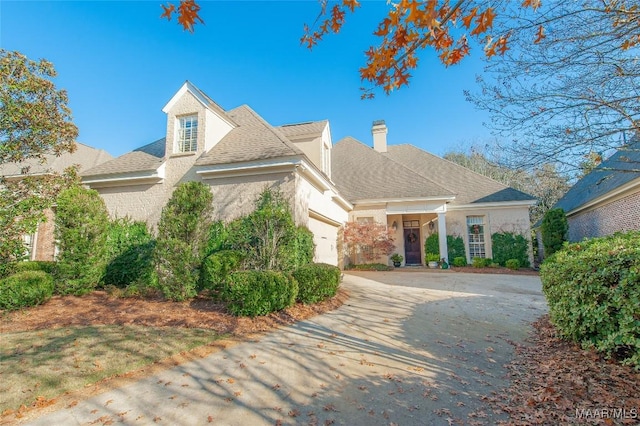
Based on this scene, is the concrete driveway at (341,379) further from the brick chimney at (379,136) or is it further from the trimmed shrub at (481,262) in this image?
the brick chimney at (379,136)

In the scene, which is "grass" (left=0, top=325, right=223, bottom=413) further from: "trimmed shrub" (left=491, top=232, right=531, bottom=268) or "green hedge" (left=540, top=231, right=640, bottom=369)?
"trimmed shrub" (left=491, top=232, right=531, bottom=268)

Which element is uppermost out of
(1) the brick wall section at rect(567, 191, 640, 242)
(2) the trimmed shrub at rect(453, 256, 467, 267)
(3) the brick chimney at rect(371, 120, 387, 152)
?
(3) the brick chimney at rect(371, 120, 387, 152)

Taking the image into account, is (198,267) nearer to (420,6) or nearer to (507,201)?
(420,6)

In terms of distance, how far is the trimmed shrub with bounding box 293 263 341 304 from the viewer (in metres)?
7.35

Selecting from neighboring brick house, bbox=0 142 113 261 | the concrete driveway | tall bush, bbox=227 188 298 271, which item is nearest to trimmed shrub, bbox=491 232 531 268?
the concrete driveway

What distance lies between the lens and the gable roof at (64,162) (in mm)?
13258

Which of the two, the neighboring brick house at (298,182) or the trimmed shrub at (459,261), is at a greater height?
the neighboring brick house at (298,182)

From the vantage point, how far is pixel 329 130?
14.0m

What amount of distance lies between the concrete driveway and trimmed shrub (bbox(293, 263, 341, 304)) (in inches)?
35.8

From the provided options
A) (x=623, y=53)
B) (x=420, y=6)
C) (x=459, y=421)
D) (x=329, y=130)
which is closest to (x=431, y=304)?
(x=459, y=421)

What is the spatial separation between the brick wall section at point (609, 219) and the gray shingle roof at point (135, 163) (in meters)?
17.5

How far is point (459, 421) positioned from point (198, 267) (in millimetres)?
6937

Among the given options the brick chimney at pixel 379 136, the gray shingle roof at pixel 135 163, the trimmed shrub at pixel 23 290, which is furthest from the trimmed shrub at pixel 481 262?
the trimmed shrub at pixel 23 290

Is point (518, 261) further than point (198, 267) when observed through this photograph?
Yes
